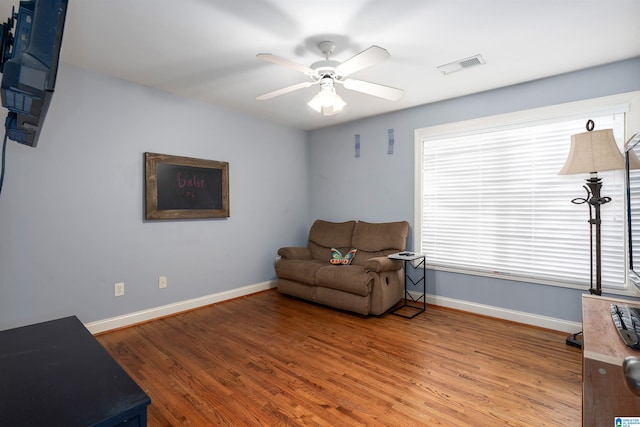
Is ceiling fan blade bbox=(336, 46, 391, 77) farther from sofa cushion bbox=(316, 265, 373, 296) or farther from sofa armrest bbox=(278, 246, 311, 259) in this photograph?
sofa armrest bbox=(278, 246, 311, 259)

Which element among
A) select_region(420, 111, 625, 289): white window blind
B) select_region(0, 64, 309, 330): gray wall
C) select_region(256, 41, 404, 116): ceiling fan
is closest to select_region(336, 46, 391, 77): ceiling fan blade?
select_region(256, 41, 404, 116): ceiling fan

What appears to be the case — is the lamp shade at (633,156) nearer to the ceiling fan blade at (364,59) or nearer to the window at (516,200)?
the window at (516,200)

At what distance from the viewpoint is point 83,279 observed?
2955mm

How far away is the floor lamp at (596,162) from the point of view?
249 cm

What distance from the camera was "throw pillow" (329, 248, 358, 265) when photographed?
4141 millimetres

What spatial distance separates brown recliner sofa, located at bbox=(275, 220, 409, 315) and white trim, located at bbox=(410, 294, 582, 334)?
510 mm

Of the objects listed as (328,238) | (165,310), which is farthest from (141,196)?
(328,238)

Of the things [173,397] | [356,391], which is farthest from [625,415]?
[173,397]

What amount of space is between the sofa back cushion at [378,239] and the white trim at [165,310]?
4.78ft

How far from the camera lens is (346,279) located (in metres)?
3.50

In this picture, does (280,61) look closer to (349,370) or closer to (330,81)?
(330,81)

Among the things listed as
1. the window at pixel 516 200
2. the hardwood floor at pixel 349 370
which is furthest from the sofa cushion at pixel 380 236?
the hardwood floor at pixel 349 370

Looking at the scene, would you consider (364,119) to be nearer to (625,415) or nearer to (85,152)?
(85,152)

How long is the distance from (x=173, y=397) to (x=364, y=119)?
12.7 feet
